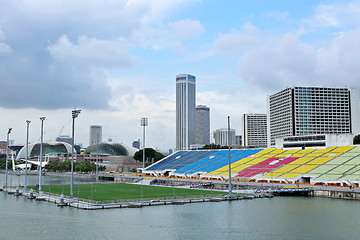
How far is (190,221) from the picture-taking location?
47.2 metres

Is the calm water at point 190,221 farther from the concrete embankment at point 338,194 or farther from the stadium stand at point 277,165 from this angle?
→ the stadium stand at point 277,165

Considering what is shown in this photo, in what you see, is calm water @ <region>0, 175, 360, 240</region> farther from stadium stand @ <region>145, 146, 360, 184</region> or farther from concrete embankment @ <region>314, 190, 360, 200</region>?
stadium stand @ <region>145, 146, 360, 184</region>

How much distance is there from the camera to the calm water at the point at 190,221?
3975 centimetres

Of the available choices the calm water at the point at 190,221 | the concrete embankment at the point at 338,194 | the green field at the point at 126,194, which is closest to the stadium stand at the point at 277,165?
the concrete embankment at the point at 338,194

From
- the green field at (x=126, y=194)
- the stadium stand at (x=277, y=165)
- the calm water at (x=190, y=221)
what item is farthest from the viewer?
the stadium stand at (x=277, y=165)

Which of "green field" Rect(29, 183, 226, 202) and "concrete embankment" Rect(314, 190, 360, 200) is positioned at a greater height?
"concrete embankment" Rect(314, 190, 360, 200)

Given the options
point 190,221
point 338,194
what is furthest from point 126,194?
point 338,194

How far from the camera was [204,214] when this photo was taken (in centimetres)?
5266

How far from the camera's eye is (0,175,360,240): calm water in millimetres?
39750

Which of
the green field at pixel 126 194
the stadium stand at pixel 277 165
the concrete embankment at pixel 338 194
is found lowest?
the green field at pixel 126 194

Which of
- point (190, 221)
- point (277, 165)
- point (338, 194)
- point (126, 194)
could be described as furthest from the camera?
point (277, 165)

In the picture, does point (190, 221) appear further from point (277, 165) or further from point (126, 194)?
point (277, 165)

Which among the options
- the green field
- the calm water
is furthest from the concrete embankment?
the green field

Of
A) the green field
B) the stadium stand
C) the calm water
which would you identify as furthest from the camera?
the stadium stand
